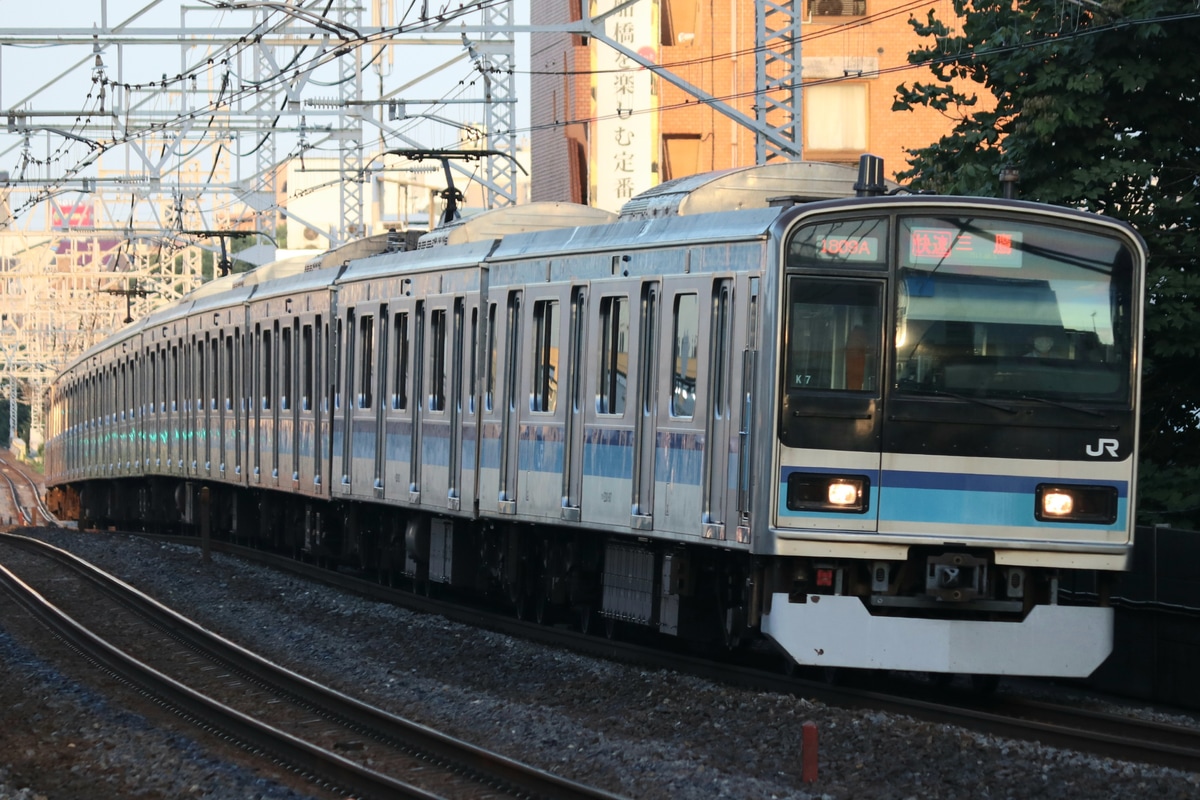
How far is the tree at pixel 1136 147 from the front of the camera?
545 inches

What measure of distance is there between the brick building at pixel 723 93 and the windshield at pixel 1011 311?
2529cm

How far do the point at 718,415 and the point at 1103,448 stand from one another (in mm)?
2203

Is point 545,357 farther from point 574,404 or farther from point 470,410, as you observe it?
point 470,410

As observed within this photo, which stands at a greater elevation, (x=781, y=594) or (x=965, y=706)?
(x=781, y=594)

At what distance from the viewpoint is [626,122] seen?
121ft

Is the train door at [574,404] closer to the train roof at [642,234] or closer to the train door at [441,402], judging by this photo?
the train roof at [642,234]

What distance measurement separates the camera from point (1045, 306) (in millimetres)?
10688

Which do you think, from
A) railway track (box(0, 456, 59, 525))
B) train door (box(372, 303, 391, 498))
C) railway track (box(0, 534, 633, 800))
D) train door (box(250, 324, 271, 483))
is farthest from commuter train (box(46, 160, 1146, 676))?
railway track (box(0, 456, 59, 525))

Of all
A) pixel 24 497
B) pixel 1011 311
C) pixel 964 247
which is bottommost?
pixel 24 497

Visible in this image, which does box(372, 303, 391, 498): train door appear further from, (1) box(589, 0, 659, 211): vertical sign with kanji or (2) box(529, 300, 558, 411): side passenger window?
(1) box(589, 0, 659, 211): vertical sign with kanji

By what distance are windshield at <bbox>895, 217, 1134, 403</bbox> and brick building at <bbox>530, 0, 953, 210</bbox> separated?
25.3m

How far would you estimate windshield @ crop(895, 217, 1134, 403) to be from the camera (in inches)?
419

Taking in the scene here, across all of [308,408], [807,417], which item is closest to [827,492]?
[807,417]

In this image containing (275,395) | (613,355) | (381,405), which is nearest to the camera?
(613,355)
